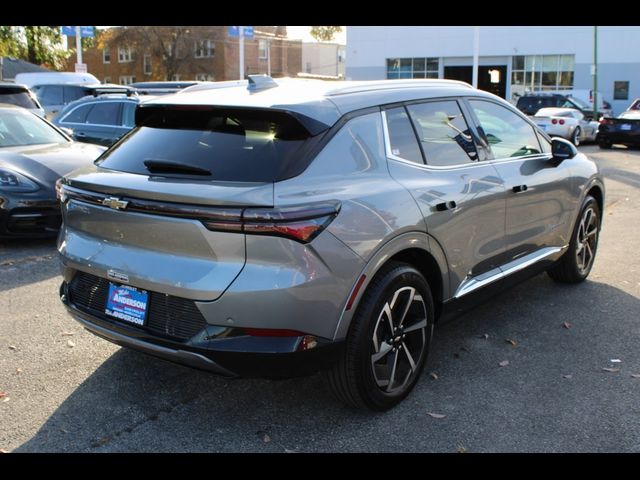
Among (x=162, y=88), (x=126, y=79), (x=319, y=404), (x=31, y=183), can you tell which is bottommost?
(x=319, y=404)

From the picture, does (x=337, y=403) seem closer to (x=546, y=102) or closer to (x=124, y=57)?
(x=546, y=102)

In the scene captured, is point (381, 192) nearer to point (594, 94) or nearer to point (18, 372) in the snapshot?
point (18, 372)

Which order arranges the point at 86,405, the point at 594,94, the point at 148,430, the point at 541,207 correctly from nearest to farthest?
1. the point at 148,430
2. the point at 86,405
3. the point at 541,207
4. the point at 594,94

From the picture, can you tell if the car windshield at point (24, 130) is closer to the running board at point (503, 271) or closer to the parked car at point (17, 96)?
the parked car at point (17, 96)

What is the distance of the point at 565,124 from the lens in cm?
2033

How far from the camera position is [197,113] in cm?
350

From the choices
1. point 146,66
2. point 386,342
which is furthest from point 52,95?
point 146,66

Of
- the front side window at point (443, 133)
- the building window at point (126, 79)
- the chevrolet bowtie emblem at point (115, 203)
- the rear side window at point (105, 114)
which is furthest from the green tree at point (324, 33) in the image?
the chevrolet bowtie emblem at point (115, 203)

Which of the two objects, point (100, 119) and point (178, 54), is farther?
point (178, 54)

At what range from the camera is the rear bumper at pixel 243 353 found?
300 cm

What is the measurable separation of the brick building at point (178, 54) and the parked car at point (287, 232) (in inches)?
1722

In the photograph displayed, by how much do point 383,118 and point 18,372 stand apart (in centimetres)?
276

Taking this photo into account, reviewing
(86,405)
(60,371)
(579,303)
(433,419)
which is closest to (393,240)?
(433,419)

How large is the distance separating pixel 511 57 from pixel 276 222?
141ft
